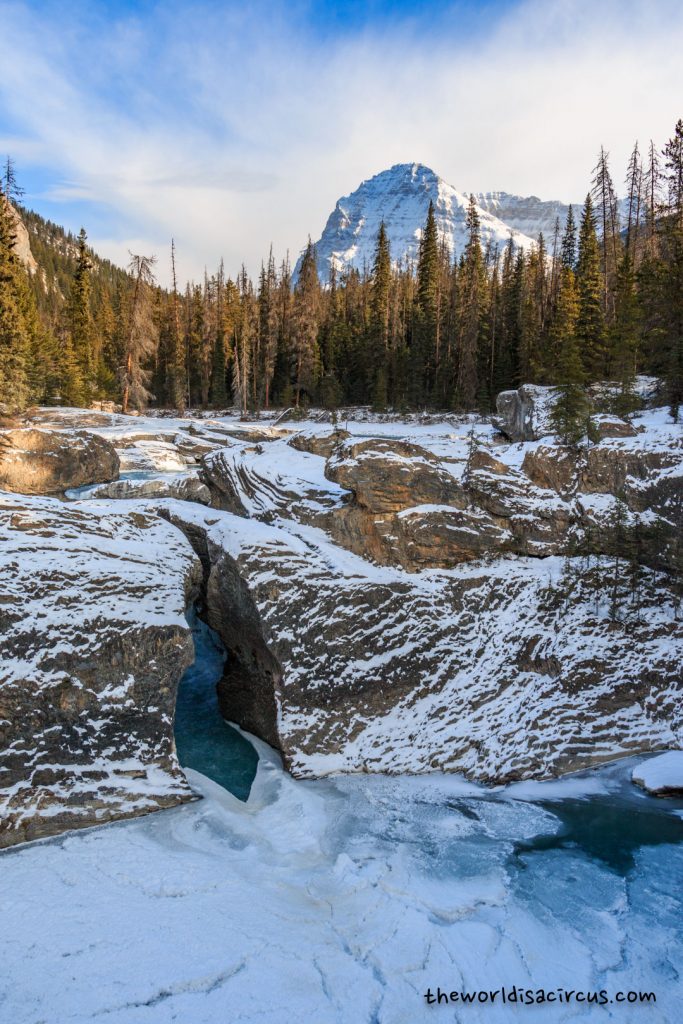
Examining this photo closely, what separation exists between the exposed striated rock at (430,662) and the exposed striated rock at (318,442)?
408 centimetres

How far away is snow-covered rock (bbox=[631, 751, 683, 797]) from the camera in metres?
9.07

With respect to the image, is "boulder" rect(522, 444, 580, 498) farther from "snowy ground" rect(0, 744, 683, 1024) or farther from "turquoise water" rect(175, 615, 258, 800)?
"turquoise water" rect(175, 615, 258, 800)

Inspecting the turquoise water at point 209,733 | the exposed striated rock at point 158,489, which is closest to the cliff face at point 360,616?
the turquoise water at point 209,733

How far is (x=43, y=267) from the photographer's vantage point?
125 m

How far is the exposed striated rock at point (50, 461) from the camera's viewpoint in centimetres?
1945

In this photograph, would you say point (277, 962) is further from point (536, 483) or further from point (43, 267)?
point (43, 267)

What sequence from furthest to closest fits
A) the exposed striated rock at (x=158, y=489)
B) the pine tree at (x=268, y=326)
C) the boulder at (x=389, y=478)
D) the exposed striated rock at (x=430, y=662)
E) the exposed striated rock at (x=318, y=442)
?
the pine tree at (x=268, y=326) < the exposed striated rock at (x=158, y=489) < the exposed striated rock at (x=318, y=442) < the boulder at (x=389, y=478) < the exposed striated rock at (x=430, y=662)

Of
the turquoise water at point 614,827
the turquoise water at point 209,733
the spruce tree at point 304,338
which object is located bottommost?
the turquoise water at point 614,827

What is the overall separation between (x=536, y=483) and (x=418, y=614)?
506cm

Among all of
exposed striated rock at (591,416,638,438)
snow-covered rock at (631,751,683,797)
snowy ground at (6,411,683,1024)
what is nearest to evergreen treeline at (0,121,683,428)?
exposed striated rock at (591,416,638,438)

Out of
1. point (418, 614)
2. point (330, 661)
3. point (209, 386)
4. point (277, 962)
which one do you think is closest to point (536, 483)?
point (418, 614)

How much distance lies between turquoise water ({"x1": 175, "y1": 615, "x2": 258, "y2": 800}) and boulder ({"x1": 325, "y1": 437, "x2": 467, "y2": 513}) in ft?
15.8

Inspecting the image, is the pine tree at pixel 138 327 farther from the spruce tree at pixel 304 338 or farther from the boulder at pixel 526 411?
the boulder at pixel 526 411

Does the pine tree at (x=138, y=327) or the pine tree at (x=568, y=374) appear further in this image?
the pine tree at (x=138, y=327)
